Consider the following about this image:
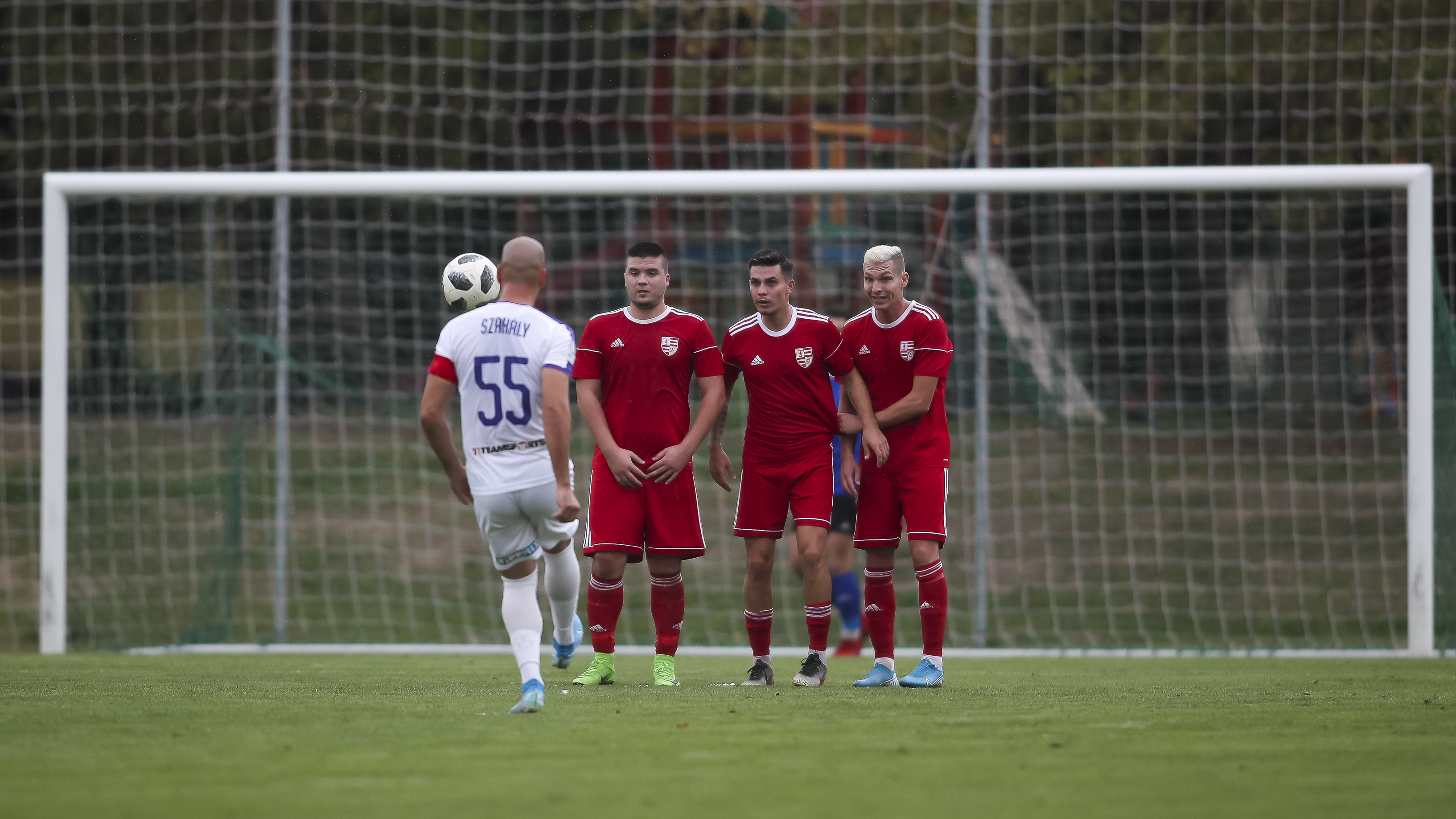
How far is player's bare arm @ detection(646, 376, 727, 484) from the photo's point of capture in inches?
245

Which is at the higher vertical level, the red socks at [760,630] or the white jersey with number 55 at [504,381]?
the white jersey with number 55 at [504,381]

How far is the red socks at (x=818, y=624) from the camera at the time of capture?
6.53 meters

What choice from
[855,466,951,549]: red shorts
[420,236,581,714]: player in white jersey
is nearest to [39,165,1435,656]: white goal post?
[855,466,951,549]: red shorts

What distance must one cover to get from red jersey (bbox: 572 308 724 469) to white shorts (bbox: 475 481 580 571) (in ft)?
3.02

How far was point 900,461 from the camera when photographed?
6.54m

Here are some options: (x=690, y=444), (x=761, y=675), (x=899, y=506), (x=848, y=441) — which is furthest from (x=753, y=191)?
(x=761, y=675)

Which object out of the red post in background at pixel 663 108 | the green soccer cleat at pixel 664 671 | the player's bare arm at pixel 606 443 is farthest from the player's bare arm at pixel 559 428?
the red post in background at pixel 663 108

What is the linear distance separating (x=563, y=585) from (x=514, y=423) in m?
1.43

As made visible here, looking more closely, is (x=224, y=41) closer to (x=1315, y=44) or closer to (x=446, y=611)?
(x=446, y=611)

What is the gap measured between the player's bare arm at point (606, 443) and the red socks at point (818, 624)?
97cm

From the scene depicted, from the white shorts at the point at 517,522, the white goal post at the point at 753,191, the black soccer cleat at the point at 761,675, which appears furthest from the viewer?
the white goal post at the point at 753,191

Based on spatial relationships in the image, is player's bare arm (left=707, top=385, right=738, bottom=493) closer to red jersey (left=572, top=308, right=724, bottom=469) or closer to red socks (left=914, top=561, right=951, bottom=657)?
red jersey (left=572, top=308, right=724, bottom=469)

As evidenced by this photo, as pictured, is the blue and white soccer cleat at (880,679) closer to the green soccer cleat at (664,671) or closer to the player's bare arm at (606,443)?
the green soccer cleat at (664,671)

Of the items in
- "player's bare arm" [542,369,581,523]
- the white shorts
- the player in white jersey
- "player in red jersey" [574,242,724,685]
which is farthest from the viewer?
"player in red jersey" [574,242,724,685]
